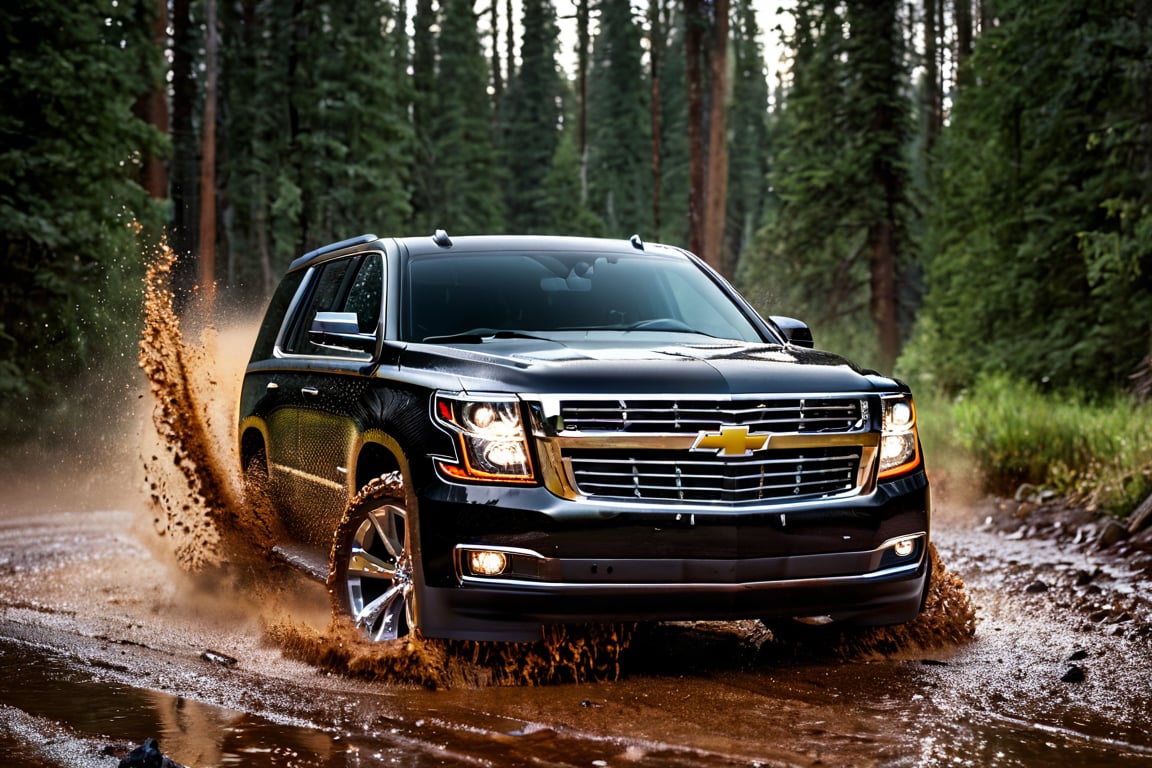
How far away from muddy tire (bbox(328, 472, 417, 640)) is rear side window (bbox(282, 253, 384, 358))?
879 millimetres

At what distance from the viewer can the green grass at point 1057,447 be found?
10.9m

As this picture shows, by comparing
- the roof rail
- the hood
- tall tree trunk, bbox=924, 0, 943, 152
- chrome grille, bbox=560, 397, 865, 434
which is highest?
tall tree trunk, bbox=924, 0, 943, 152

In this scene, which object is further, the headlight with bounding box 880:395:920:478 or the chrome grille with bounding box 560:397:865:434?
the headlight with bounding box 880:395:920:478

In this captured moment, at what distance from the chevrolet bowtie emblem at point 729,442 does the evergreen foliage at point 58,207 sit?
41.1ft

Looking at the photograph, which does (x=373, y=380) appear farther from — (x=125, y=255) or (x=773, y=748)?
(x=125, y=255)

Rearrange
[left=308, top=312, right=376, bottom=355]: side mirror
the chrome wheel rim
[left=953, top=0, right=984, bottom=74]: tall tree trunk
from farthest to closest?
[left=953, top=0, right=984, bottom=74]: tall tree trunk, [left=308, top=312, right=376, bottom=355]: side mirror, the chrome wheel rim

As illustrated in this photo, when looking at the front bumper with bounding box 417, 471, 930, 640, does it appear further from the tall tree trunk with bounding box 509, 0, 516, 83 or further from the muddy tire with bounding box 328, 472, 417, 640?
the tall tree trunk with bounding box 509, 0, 516, 83

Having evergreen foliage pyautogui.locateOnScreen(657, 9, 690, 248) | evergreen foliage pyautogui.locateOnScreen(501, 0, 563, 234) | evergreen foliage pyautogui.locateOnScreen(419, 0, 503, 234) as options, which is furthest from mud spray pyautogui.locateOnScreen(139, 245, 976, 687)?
evergreen foliage pyautogui.locateOnScreen(501, 0, 563, 234)

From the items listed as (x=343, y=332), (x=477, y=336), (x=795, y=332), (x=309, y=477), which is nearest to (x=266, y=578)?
(x=309, y=477)

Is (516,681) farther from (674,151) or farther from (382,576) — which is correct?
(674,151)

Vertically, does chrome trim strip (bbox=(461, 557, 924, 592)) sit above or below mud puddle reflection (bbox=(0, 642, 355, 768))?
above

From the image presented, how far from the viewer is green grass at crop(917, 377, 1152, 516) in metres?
10.9

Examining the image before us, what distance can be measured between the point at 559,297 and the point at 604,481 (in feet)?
5.86

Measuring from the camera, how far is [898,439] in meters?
5.82
